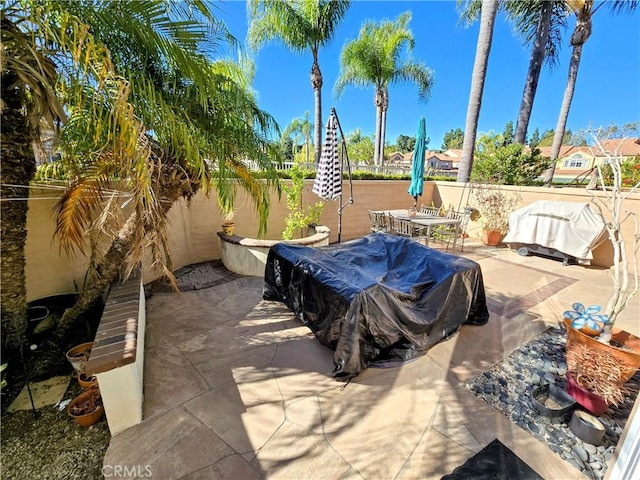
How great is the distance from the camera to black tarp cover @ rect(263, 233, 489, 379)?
9.37ft

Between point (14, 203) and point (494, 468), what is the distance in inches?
187

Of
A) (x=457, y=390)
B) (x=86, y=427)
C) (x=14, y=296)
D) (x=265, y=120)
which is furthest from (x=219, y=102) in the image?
(x=457, y=390)

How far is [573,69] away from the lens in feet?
32.5

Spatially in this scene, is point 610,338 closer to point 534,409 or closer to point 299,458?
point 534,409

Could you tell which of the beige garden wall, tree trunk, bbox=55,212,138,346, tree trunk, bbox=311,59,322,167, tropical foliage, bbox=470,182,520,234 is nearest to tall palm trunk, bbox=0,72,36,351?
the beige garden wall

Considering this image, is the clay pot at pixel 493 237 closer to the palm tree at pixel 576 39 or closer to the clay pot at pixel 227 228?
the palm tree at pixel 576 39

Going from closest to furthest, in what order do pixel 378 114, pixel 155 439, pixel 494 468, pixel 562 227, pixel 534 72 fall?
pixel 494 468, pixel 155 439, pixel 562 227, pixel 534 72, pixel 378 114

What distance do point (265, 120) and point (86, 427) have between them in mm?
3827

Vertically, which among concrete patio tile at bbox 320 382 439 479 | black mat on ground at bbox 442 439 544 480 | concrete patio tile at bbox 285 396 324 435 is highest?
black mat on ground at bbox 442 439 544 480

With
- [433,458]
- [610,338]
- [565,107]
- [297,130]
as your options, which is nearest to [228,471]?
[433,458]

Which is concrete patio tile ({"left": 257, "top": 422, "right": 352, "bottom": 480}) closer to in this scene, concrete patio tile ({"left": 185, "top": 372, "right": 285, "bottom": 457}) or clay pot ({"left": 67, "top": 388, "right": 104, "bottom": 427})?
concrete patio tile ({"left": 185, "top": 372, "right": 285, "bottom": 457})

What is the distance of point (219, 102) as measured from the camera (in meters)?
2.85

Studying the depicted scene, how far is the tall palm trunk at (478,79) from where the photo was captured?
313 inches

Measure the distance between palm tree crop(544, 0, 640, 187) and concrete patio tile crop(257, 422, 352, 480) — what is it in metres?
12.4
